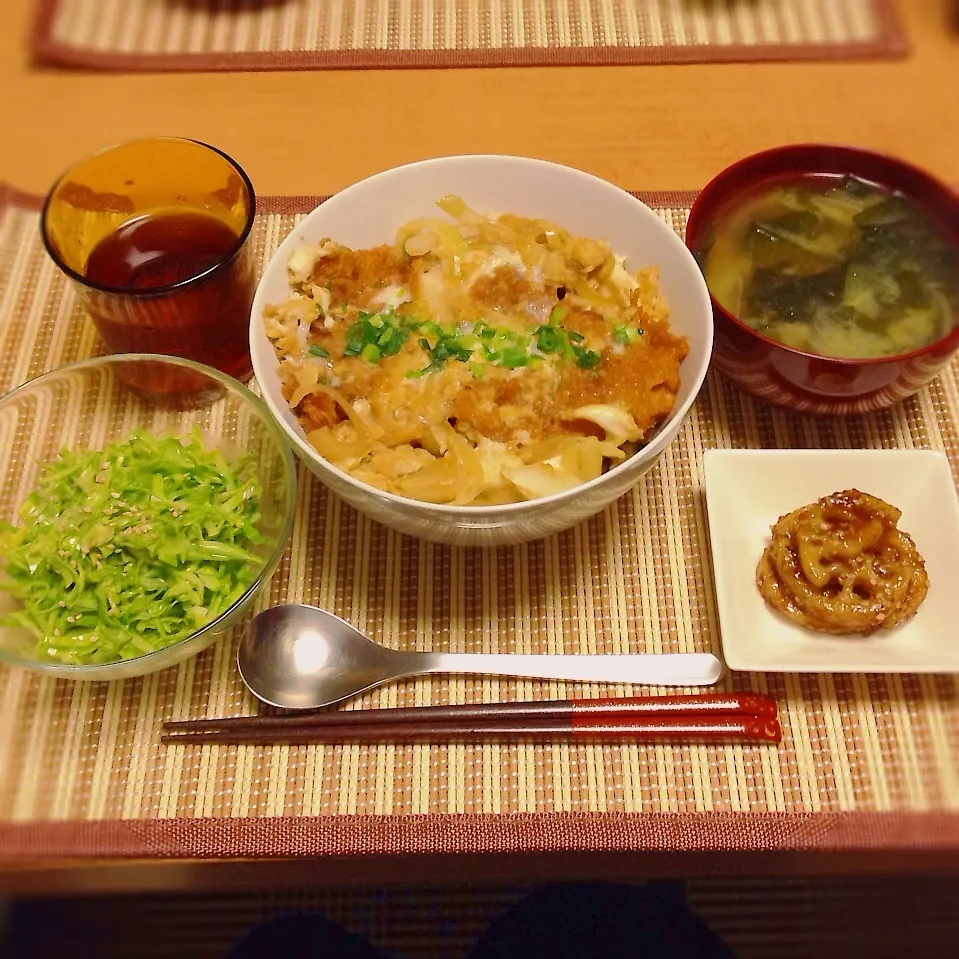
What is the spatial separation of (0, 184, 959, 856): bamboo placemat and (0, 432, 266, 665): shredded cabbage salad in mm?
114

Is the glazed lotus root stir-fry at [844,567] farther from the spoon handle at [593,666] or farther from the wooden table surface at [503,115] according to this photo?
the wooden table surface at [503,115]

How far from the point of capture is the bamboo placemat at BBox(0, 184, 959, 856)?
1.12 meters

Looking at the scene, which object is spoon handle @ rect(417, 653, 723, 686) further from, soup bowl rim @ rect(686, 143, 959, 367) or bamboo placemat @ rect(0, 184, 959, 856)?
soup bowl rim @ rect(686, 143, 959, 367)

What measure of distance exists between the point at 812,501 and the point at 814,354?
242 mm

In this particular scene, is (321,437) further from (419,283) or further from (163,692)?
(163,692)

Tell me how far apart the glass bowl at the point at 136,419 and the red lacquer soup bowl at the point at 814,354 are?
2.45 feet

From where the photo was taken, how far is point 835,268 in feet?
4.85

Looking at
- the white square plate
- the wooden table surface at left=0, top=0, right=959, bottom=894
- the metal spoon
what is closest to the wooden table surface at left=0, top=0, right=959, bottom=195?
the wooden table surface at left=0, top=0, right=959, bottom=894

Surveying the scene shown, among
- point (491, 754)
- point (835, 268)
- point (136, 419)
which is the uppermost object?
point (835, 268)

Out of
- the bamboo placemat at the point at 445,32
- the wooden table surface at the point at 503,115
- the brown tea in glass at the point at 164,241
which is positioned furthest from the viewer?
the bamboo placemat at the point at 445,32

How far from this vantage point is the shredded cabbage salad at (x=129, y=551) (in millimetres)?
1172

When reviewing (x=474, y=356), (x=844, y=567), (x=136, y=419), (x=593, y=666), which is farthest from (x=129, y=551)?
(x=844, y=567)

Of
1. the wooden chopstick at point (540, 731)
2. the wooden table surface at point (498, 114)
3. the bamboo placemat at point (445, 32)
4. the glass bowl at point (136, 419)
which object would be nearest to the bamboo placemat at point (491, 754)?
the wooden chopstick at point (540, 731)

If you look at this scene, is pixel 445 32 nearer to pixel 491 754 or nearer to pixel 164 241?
pixel 164 241
